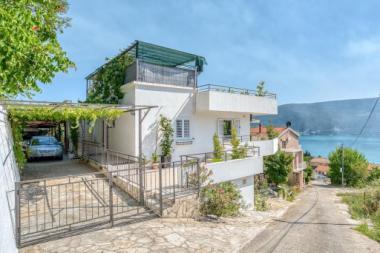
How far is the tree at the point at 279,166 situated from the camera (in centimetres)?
2581

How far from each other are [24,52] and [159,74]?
8.49 meters

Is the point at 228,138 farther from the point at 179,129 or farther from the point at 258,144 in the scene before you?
the point at 179,129

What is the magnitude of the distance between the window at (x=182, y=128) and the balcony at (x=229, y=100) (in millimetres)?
1235

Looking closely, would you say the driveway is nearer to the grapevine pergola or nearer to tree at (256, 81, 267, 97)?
the grapevine pergola

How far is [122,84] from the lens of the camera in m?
13.7

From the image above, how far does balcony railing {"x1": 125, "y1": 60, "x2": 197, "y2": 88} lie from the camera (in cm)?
1254

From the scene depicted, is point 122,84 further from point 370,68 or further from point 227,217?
point 370,68

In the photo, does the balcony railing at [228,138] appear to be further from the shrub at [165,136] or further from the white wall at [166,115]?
the shrub at [165,136]

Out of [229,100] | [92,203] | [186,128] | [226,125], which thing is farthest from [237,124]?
[92,203]

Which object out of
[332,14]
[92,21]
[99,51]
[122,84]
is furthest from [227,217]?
[99,51]

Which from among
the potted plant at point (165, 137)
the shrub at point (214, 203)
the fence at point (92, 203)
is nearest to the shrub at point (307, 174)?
the potted plant at point (165, 137)

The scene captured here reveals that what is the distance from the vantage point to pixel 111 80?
14.2m

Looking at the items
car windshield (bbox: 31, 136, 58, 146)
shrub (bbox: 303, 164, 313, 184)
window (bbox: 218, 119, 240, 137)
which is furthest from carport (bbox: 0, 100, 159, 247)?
shrub (bbox: 303, 164, 313, 184)

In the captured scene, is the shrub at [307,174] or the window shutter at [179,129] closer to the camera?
the window shutter at [179,129]
